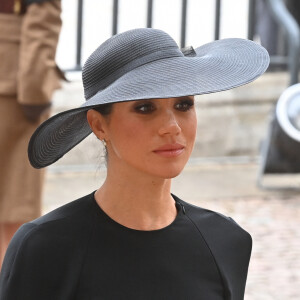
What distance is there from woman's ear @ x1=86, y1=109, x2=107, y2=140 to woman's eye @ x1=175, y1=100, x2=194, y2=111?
0.62ft

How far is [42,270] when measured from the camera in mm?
2182

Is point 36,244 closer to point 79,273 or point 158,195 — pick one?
point 79,273

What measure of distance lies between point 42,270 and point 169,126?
0.43 metres

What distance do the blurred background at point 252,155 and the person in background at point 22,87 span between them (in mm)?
1530

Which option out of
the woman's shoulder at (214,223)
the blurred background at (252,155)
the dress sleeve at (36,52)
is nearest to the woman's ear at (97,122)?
the woman's shoulder at (214,223)

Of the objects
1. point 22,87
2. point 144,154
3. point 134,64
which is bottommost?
point 22,87

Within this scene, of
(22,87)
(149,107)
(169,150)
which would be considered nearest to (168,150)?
(169,150)

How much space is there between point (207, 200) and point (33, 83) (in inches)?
121

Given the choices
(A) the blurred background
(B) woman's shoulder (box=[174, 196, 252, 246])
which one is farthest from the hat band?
(A) the blurred background

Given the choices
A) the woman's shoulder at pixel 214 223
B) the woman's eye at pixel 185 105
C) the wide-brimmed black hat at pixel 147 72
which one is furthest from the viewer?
the woman's shoulder at pixel 214 223

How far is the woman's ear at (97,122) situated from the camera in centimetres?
233

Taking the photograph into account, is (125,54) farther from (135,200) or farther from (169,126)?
(135,200)

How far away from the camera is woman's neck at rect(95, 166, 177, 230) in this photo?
2.30m

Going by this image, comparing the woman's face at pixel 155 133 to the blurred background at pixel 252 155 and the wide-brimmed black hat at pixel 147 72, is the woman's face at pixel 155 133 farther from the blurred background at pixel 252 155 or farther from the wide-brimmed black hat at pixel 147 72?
the blurred background at pixel 252 155
